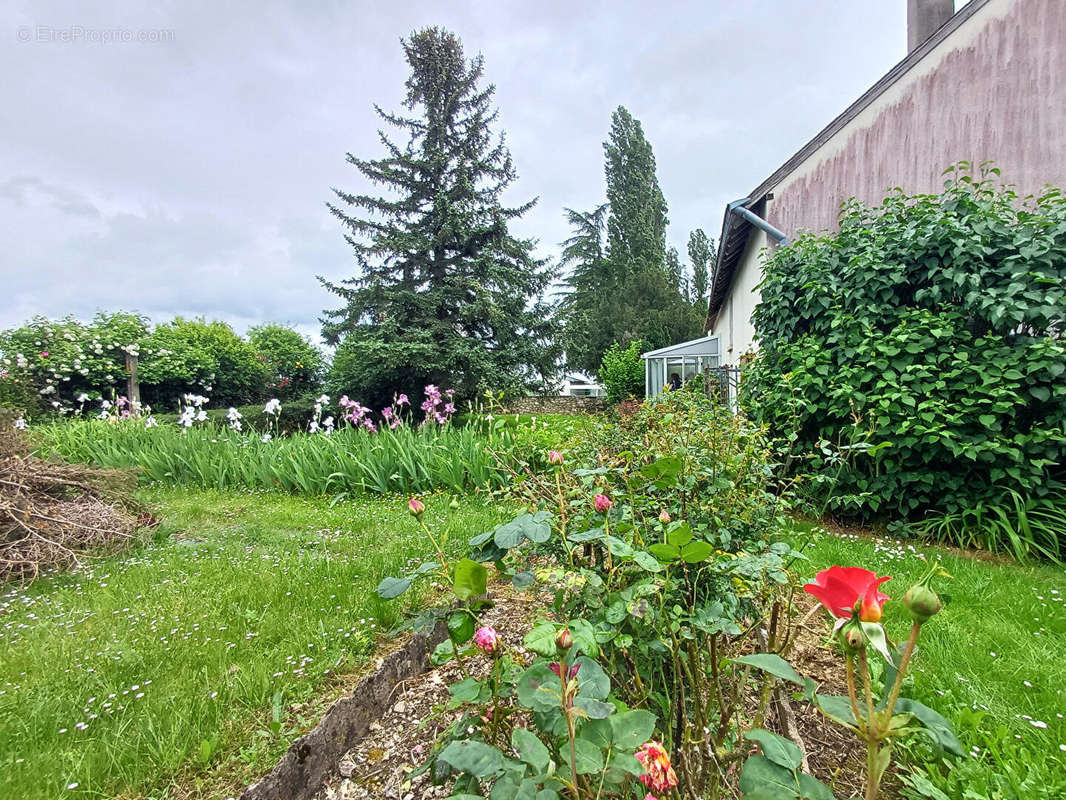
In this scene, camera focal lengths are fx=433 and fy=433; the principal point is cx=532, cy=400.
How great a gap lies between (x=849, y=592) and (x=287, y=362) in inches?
532

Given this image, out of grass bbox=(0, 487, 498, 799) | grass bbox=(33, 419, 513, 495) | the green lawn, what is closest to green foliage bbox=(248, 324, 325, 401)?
grass bbox=(33, 419, 513, 495)

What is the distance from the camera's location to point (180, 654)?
140 centimetres

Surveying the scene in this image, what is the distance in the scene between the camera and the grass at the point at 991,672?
0.91m

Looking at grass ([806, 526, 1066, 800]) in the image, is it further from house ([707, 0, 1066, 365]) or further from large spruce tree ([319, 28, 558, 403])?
large spruce tree ([319, 28, 558, 403])

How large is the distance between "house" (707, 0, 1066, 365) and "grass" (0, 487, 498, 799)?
169 inches

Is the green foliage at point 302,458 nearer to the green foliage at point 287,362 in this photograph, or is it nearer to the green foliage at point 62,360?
the green foliage at point 62,360

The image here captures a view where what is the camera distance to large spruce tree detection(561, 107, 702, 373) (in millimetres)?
18344

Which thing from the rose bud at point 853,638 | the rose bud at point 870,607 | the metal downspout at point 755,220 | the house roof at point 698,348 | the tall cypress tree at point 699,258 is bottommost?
the rose bud at point 853,638

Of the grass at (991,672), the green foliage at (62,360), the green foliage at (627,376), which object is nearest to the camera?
the grass at (991,672)

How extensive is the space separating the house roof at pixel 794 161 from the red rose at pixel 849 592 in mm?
6137

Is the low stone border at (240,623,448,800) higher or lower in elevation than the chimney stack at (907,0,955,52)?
lower

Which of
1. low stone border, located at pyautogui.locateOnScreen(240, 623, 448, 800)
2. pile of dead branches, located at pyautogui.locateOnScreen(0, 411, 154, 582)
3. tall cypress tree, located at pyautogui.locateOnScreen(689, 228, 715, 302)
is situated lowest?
low stone border, located at pyautogui.locateOnScreen(240, 623, 448, 800)

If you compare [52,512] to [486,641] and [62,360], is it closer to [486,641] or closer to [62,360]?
[486,641]

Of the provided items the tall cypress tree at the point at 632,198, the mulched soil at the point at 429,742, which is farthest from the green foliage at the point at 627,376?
the mulched soil at the point at 429,742
